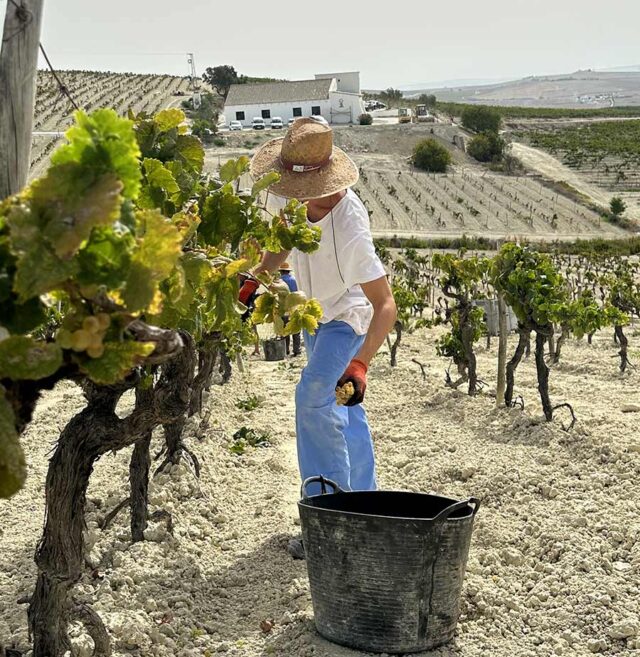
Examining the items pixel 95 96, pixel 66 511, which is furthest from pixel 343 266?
pixel 95 96

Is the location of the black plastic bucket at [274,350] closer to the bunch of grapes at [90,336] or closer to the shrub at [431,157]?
the bunch of grapes at [90,336]

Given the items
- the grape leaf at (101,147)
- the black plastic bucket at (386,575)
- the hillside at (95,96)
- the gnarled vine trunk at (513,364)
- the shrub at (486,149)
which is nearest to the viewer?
the grape leaf at (101,147)

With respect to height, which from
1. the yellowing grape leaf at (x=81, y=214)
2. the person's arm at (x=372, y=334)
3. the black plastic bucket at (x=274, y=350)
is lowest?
the black plastic bucket at (x=274, y=350)

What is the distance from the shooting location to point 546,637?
3.96m

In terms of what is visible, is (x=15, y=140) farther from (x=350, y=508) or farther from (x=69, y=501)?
(x=350, y=508)

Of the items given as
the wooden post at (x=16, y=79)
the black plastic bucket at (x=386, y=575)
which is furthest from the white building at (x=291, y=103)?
the black plastic bucket at (x=386, y=575)

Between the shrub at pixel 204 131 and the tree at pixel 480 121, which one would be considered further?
the tree at pixel 480 121

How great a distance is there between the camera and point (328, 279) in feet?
Answer: 15.3

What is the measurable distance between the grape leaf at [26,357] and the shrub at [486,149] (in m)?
67.2

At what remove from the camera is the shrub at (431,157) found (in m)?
61.8

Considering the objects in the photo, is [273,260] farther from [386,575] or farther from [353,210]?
[386,575]

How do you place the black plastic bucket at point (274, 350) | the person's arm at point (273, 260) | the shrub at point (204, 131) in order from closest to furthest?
the person's arm at point (273, 260)
the black plastic bucket at point (274, 350)
the shrub at point (204, 131)

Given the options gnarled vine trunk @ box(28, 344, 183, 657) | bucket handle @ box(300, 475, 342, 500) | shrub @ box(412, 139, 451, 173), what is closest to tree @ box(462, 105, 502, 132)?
shrub @ box(412, 139, 451, 173)

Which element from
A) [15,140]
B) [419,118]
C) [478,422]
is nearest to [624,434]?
[478,422]
